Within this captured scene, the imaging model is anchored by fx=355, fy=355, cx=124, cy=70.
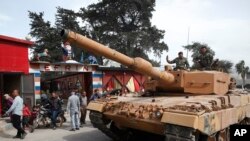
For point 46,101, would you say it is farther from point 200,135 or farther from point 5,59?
point 200,135

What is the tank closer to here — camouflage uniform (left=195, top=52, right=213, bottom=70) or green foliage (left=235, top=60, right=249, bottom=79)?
camouflage uniform (left=195, top=52, right=213, bottom=70)

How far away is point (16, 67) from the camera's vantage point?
51.5 ft

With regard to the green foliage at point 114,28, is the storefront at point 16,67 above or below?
below

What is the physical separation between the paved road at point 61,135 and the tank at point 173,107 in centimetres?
109

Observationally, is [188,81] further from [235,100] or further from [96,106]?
[96,106]

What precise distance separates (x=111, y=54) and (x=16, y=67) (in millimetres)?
8383

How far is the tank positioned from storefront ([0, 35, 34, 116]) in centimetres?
582

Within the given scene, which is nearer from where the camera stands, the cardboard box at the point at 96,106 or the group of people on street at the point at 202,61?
the cardboard box at the point at 96,106

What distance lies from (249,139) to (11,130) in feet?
29.1

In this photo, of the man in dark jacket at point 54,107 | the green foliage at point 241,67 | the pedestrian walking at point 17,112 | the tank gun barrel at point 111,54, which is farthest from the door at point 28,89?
the green foliage at point 241,67

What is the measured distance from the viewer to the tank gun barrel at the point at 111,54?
7867 mm

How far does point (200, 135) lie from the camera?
8641mm

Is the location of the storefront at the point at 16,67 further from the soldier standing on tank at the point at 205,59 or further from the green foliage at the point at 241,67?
the green foliage at the point at 241,67

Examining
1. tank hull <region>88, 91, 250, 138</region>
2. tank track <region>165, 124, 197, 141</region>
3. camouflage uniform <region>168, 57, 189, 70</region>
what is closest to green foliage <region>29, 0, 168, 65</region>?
camouflage uniform <region>168, 57, 189, 70</region>
